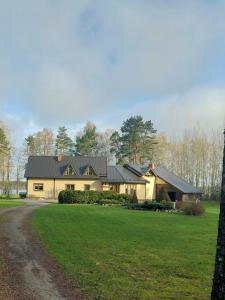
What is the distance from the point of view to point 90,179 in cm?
5872

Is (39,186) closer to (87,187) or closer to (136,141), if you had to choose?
(87,187)

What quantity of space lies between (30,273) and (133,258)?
382 centimetres

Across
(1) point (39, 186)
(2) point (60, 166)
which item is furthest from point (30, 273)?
(2) point (60, 166)

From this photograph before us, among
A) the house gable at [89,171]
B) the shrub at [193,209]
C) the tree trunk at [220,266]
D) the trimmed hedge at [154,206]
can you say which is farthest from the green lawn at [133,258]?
the house gable at [89,171]

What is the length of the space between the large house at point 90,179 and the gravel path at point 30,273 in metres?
41.2

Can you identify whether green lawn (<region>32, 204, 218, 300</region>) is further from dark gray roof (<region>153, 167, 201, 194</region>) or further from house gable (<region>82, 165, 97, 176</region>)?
dark gray roof (<region>153, 167, 201, 194</region>)

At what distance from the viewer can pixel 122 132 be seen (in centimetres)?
8238

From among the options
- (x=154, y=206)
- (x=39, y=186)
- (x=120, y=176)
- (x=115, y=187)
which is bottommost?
(x=154, y=206)

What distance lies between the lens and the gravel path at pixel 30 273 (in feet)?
29.3

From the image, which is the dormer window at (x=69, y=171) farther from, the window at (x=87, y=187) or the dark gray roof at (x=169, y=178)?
the dark gray roof at (x=169, y=178)

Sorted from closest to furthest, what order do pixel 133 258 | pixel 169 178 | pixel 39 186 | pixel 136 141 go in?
pixel 133 258, pixel 39 186, pixel 169 178, pixel 136 141

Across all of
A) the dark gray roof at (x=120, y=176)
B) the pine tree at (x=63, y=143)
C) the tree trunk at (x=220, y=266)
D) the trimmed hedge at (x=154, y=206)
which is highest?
the pine tree at (x=63, y=143)

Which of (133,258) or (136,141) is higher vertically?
(136,141)

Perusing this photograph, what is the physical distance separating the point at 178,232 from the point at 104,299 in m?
13.1
